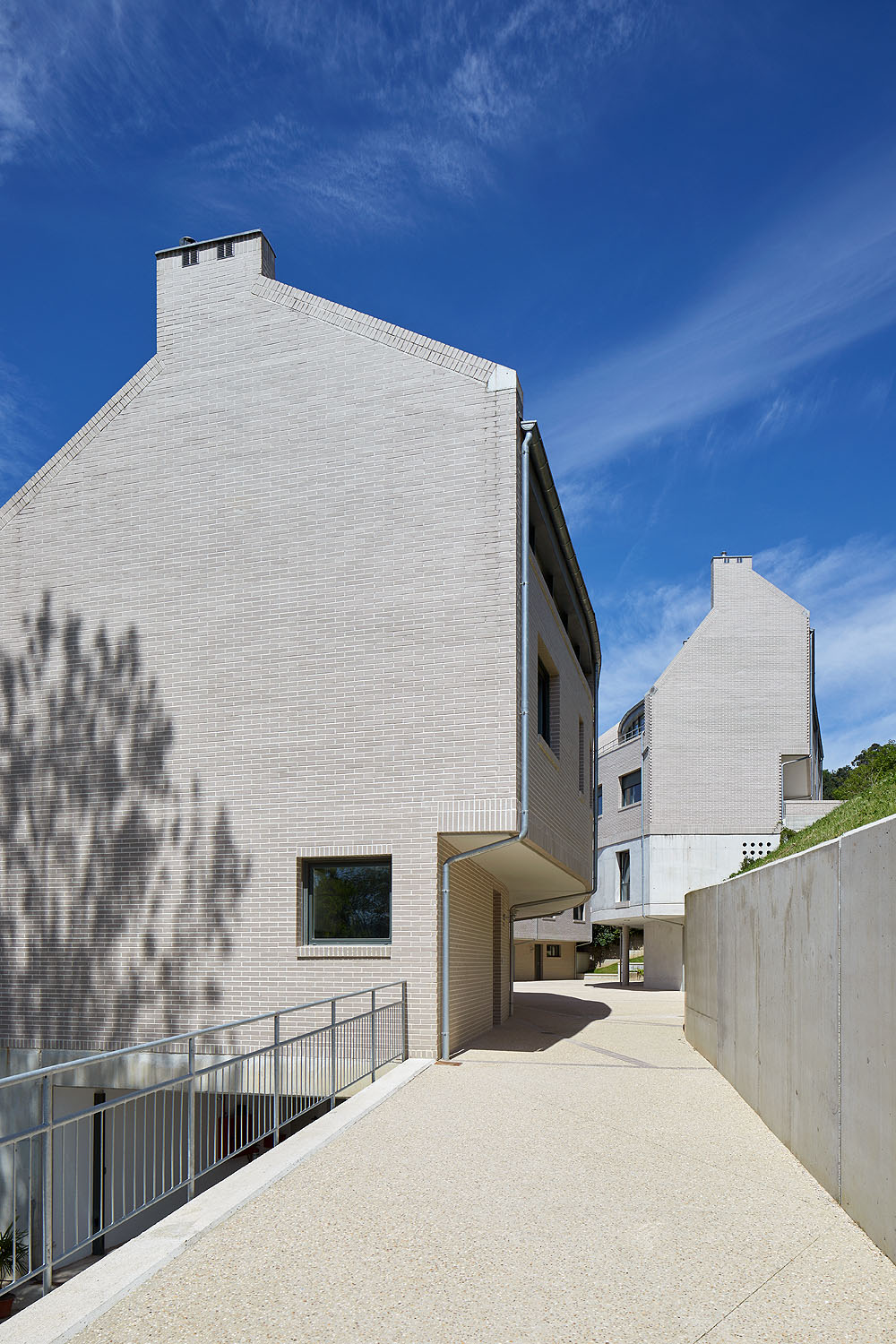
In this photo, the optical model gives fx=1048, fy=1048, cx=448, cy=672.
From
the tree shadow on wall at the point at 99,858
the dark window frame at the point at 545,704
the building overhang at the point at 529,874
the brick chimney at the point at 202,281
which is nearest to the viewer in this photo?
the building overhang at the point at 529,874

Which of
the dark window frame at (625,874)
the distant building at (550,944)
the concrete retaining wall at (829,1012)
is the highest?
the concrete retaining wall at (829,1012)

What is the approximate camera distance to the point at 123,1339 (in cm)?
418

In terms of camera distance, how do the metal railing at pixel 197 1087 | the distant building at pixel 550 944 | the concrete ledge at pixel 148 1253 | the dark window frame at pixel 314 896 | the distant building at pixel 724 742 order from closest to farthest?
1. the concrete ledge at pixel 148 1253
2. the metal railing at pixel 197 1087
3. the dark window frame at pixel 314 896
4. the distant building at pixel 724 742
5. the distant building at pixel 550 944

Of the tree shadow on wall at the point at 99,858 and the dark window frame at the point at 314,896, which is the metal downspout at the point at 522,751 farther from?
A: the tree shadow on wall at the point at 99,858

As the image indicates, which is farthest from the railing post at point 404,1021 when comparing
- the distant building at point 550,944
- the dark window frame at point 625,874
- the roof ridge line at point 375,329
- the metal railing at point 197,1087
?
the distant building at point 550,944

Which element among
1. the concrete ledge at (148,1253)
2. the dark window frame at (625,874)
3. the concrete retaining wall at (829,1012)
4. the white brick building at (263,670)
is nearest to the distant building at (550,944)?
the dark window frame at (625,874)

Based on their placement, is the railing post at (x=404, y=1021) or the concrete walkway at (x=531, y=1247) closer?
the concrete walkway at (x=531, y=1247)

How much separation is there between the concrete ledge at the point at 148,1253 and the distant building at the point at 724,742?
31.0 metres

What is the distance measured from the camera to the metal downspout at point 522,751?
1234 cm

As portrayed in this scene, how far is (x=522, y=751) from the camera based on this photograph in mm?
12656

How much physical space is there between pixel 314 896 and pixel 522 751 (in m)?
3.21

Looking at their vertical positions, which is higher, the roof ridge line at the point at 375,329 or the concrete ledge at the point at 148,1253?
the roof ridge line at the point at 375,329

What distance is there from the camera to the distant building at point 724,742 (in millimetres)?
37031

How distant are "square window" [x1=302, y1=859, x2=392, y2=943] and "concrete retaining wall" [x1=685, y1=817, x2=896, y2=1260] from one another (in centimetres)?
419
